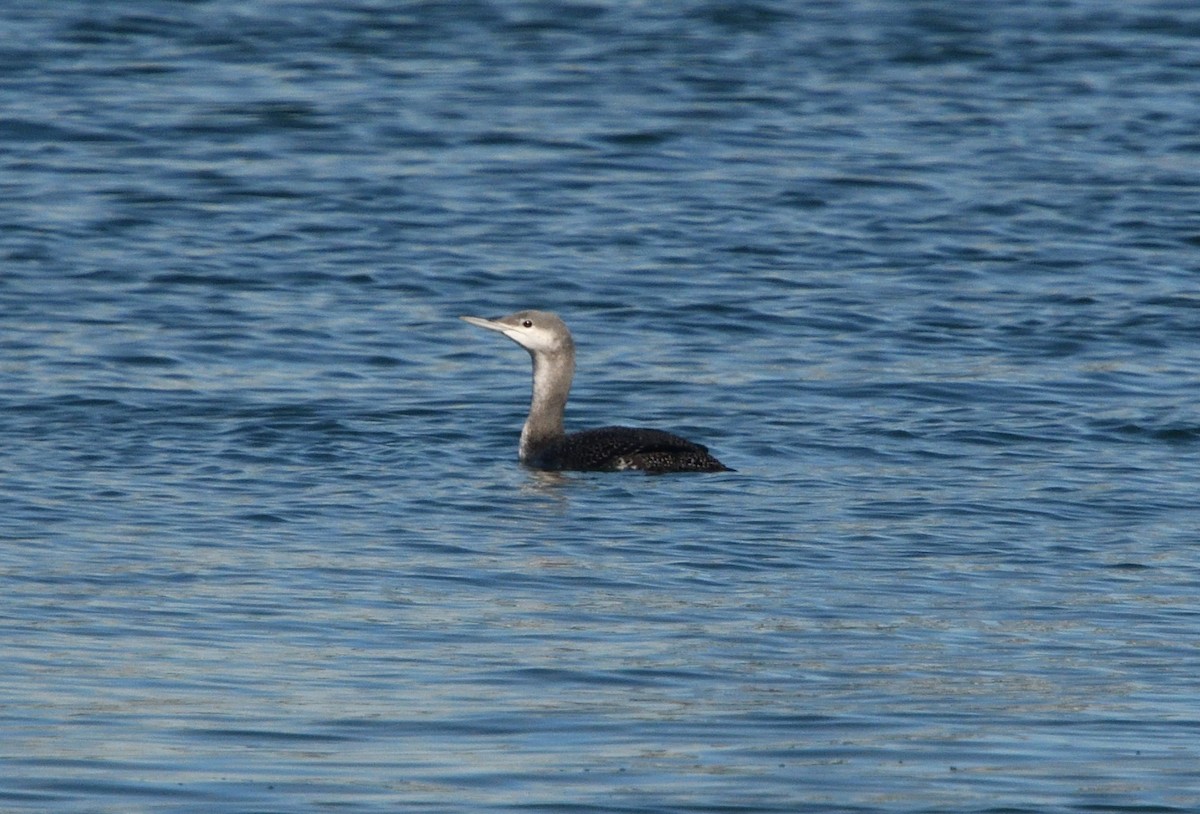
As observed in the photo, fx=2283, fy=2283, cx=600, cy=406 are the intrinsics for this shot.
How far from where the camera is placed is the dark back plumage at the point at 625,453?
12.6m

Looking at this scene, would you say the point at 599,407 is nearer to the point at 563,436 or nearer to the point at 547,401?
the point at 547,401

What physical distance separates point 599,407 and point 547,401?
139cm

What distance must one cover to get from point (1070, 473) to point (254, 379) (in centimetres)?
546

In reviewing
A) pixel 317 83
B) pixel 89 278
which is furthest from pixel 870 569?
pixel 317 83

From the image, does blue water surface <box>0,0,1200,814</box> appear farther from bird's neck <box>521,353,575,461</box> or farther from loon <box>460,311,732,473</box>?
bird's neck <box>521,353,575,461</box>

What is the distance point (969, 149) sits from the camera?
2377cm

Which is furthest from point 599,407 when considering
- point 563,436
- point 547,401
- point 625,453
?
point 625,453

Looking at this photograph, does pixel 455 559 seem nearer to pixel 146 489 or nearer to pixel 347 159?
pixel 146 489

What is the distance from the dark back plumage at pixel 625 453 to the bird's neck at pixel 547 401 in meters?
0.12

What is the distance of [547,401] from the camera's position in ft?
45.0

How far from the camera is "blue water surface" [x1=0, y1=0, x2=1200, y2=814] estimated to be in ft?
25.3

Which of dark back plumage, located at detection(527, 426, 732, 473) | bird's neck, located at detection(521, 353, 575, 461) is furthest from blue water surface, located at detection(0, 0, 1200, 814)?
bird's neck, located at detection(521, 353, 575, 461)

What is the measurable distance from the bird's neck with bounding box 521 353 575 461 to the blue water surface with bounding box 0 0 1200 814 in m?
0.29

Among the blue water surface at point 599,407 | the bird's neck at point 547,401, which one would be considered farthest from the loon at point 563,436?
the blue water surface at point 599,407
